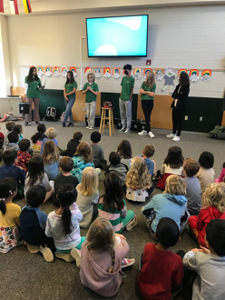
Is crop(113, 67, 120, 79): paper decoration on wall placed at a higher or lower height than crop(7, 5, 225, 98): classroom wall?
lower

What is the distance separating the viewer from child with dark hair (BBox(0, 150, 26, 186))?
2.32 metres

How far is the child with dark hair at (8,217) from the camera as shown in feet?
5.65

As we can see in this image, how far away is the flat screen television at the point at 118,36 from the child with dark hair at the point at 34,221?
522 cm

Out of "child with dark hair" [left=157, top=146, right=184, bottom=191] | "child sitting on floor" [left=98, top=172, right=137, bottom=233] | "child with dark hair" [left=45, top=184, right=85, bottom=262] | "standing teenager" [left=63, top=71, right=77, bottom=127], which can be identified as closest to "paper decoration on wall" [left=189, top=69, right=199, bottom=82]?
"standing teenager" [left=63, top=71, right=77, bottom=127]

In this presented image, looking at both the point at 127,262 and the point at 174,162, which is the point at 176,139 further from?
the point at 127,262

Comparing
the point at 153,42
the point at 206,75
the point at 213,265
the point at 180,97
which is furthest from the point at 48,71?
the point at 213,265

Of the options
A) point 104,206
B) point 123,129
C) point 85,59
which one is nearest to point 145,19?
point 85,59

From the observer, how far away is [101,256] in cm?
131

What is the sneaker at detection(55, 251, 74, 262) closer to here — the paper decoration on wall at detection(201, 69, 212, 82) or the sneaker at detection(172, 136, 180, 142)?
Answer: the sneaker at detection(172, 136, 180, 142)

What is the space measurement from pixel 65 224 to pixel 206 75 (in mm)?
5384

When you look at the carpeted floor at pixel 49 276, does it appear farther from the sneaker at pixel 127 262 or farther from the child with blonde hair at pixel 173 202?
the child with blonde hair at pixel 173 202

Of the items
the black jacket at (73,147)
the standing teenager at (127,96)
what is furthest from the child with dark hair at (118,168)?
the standing teenager at (127,96)

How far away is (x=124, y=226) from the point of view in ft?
6.66

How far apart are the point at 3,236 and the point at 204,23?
19.7ft
